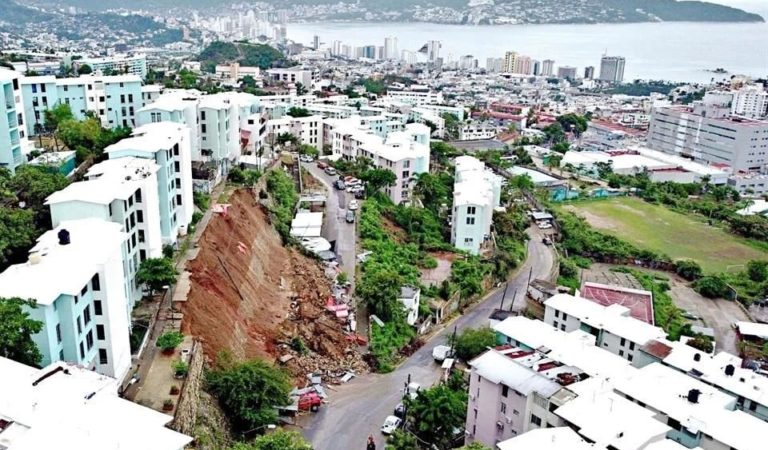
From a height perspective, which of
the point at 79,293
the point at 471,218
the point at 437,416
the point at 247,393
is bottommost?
the point at 437,416

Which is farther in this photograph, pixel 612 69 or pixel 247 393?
pixel 612 69

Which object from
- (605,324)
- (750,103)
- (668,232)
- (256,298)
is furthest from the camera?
(750,103)

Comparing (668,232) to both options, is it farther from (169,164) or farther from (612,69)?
(612,69)

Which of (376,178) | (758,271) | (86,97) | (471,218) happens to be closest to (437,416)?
(471,218)

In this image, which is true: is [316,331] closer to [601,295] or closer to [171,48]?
[601,295]

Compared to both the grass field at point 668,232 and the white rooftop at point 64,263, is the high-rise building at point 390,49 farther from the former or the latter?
the white rooftop at point 64,263

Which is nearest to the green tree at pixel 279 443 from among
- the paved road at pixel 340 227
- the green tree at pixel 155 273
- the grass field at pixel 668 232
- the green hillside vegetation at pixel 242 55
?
the green tree at pixel 155 273

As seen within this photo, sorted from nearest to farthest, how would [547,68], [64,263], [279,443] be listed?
[279,443], [64,263], [547,68]
